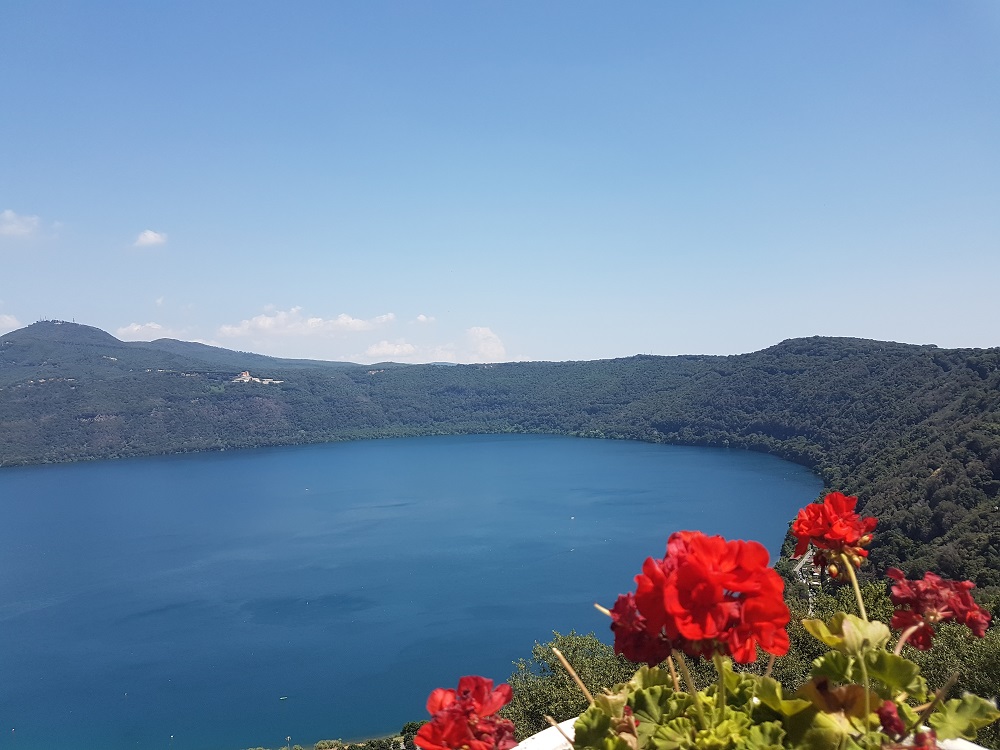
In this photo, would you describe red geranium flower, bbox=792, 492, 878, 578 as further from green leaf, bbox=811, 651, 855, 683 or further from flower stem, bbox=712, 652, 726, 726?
flower stem, bbox=712, 652, 726, 726

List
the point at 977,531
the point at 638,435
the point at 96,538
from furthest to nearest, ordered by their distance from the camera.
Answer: the point at 638,435
the point at 96,538
the point at 977,531

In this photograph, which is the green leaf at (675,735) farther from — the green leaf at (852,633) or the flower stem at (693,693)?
the green leaf at (852,633)

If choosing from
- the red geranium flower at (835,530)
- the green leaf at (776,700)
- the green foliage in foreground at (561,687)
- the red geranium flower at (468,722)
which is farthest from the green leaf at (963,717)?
the green foliage in foreground at (561,687)

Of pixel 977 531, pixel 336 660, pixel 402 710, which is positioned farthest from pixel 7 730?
pixel 977 531

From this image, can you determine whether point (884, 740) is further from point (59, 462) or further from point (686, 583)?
point (59, 462)

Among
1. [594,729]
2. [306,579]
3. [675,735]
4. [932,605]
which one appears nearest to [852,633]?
[675,735]

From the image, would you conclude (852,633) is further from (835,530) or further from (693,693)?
(835,530)

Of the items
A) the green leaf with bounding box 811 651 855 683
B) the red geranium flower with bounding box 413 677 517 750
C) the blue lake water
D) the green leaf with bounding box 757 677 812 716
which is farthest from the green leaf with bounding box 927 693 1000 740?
the blue lake water
